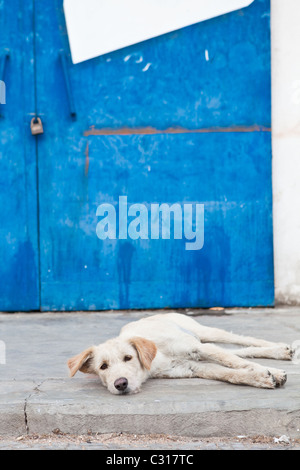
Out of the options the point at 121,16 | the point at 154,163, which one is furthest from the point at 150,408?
the point at 121,16

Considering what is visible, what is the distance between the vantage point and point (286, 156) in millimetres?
6289

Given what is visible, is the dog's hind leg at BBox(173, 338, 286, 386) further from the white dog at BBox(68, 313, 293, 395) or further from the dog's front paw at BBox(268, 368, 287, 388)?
the dog's front paw at BBox(268, 368, 287, 388)

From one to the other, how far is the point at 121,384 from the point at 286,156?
3.65 metres

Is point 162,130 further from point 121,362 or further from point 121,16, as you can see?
point 121,362

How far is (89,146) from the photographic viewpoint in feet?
20.4

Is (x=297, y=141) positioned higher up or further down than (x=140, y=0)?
further down

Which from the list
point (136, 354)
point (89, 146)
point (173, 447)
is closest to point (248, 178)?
point (89, 146)

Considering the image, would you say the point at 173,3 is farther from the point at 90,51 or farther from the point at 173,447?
the point at 173,447

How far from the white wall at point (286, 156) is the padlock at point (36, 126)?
7.36ft

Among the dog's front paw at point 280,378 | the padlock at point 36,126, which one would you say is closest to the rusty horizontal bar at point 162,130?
the padlock at point 36,126

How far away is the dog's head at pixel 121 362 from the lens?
11.0ft

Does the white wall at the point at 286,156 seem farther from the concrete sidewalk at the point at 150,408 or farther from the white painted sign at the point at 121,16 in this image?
the concrete sidewalk at the point at 150,408
